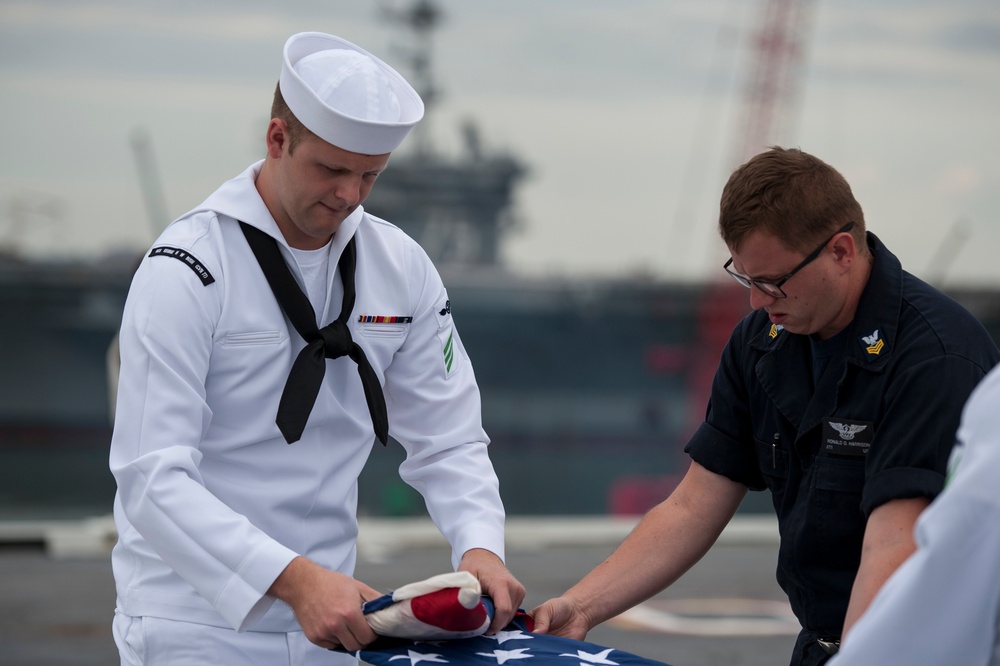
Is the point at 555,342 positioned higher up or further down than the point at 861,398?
further down

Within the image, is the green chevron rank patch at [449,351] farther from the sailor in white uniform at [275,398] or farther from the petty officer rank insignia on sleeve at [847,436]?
the petty officer rank insignia on sleeve at [847,436]

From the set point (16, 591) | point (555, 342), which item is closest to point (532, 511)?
point (555, 342)

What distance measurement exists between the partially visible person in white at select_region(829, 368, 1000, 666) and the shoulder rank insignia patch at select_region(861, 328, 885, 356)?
2.23ft

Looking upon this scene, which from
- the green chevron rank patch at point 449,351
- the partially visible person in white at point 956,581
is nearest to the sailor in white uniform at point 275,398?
the green chevron rank patch at point 449,351

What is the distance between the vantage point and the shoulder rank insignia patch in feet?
5.77

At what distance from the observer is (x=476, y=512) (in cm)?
212

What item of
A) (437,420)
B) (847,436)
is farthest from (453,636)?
(847,436)

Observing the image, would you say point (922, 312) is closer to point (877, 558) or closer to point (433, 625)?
point (877, 558)

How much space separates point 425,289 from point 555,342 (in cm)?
3344

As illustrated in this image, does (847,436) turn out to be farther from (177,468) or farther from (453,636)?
(177,468)

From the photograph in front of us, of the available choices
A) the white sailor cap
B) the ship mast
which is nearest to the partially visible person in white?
the white sailor cap

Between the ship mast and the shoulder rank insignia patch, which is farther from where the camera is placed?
the ship mast

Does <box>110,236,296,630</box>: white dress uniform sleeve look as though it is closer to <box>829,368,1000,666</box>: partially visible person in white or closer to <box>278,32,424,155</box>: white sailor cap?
<box>278,32,424,155</box>: white sailor cap

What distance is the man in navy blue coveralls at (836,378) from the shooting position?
1.63 metres
